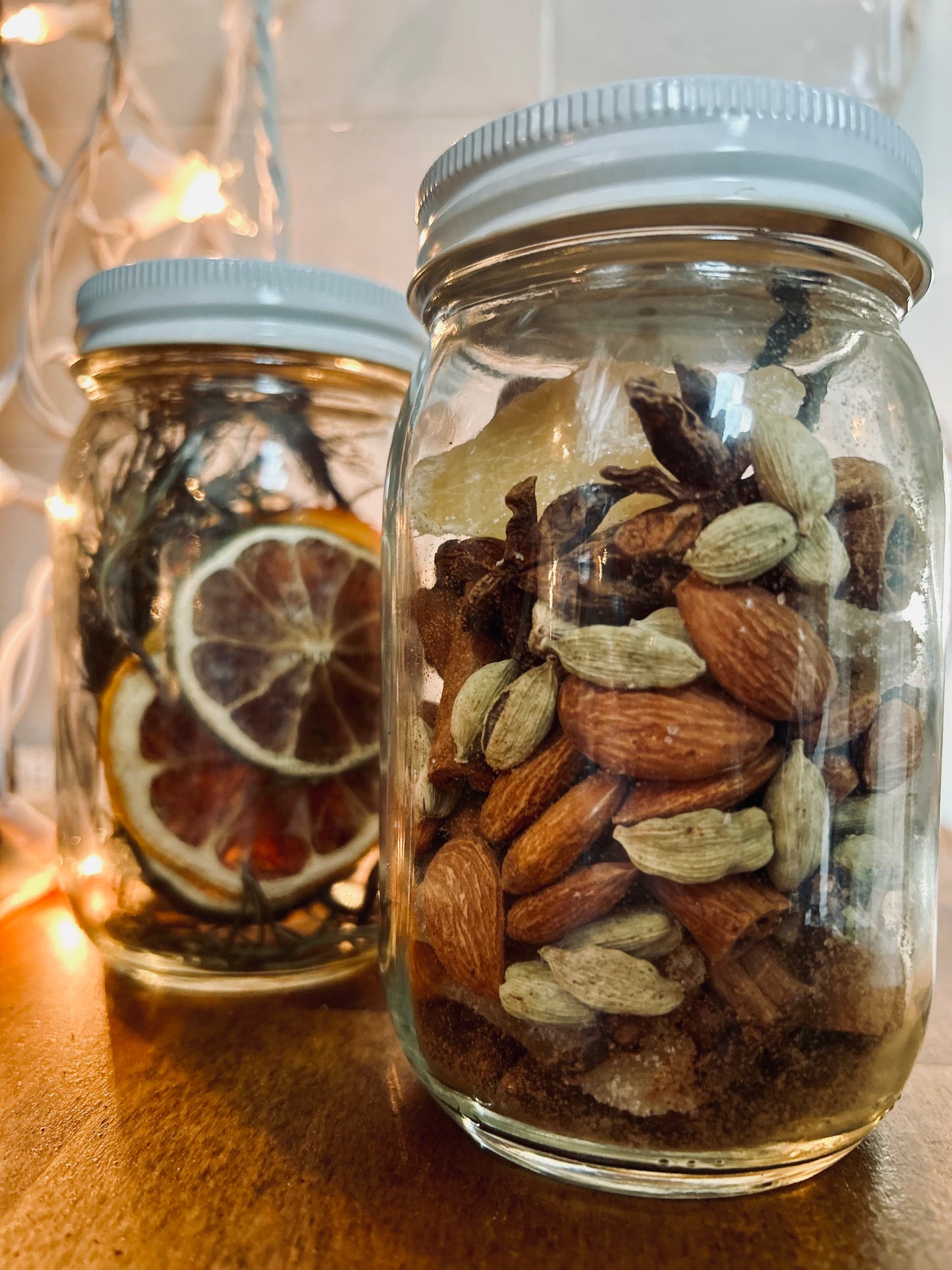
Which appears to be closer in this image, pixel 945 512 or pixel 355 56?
pixel 945 512

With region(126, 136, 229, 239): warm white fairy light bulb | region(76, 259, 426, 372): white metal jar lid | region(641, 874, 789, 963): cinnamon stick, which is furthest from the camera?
region(126, 136, 229, 239): warm white fairy light bulb

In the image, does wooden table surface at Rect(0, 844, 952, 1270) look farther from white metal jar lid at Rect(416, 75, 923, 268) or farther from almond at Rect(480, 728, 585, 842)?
white metal jar lid at Rect(416, 75, 923, 268)

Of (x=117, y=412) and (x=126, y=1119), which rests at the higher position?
(x=117, y=412)

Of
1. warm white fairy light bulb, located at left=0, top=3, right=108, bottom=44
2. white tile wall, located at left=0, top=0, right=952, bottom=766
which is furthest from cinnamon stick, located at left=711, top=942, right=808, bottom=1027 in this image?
warm white fairy light bulb, located at left=0, top=3, right=108, bottom=44

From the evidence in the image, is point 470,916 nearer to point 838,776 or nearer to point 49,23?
point 838,776

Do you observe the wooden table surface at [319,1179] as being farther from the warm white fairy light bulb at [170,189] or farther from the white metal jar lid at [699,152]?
the warm white fairy light bulb at [170,189]

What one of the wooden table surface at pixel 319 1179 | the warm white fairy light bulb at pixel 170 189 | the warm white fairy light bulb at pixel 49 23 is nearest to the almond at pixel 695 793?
the wooden table surface at pixel 319 1179

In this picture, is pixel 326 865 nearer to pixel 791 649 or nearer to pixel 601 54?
pixel 791 649

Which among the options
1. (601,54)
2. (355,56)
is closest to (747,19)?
(601,54)
